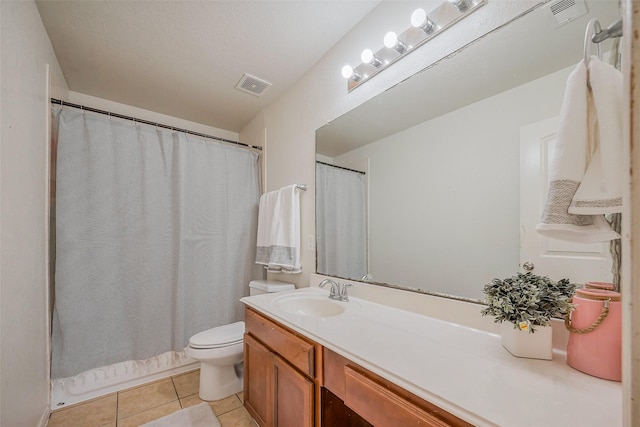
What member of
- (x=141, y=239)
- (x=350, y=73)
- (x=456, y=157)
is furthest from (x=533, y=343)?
(x=141, y=239)

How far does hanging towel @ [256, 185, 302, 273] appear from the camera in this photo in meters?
1.87

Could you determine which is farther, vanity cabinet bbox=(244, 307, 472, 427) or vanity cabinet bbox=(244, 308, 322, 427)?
vanity cabinet bbox=(244, 308, 322, 427)

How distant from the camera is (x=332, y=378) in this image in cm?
88

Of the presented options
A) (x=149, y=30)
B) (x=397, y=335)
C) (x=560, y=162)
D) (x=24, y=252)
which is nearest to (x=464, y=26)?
(x=560, y=162)

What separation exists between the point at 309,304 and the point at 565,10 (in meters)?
1.62

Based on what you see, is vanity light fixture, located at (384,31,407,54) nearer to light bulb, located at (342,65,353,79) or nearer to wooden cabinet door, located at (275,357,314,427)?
light bulb, located at (342,65,353,79)

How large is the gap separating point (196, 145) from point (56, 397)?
1949mm

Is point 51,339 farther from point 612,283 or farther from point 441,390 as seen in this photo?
point 612,283

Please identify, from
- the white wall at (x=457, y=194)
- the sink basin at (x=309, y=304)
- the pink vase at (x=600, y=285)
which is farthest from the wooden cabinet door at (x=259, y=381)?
the pink vase at (x=600, y=285)

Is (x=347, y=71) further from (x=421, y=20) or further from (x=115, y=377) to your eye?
(x=115, y=377)

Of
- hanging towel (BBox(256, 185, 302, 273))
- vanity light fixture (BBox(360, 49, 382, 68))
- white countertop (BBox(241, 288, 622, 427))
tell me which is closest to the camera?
white countertop (BBox(241, 288, 622, 427))

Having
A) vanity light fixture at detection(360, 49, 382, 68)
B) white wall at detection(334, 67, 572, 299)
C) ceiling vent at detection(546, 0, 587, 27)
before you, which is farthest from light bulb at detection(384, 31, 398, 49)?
ceiling vent at detection(546, 0, 587, 27)

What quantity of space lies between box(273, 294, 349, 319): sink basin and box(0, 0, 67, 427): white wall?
43.8 inches

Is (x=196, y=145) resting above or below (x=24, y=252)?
above
